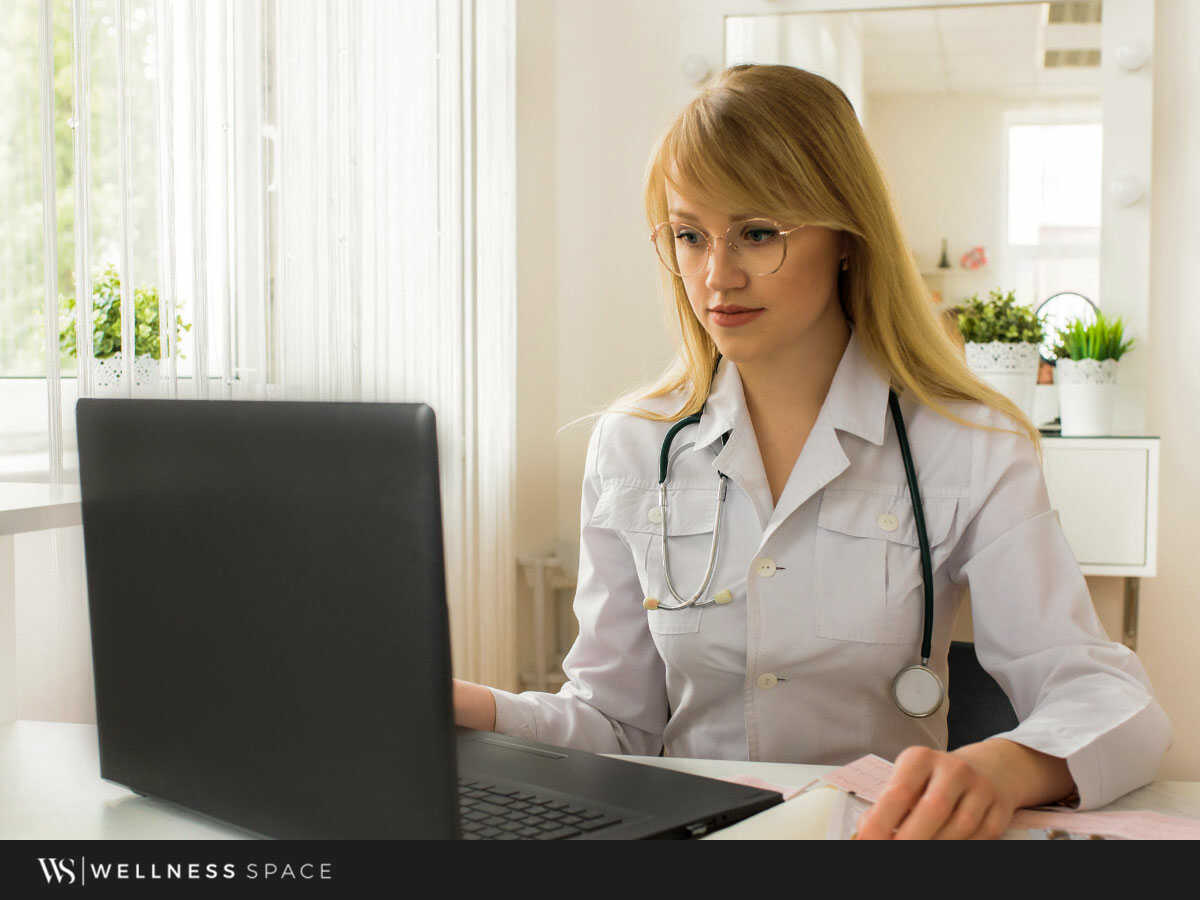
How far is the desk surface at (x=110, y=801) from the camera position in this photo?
0.82 meters

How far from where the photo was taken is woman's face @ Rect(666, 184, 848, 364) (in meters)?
1.27

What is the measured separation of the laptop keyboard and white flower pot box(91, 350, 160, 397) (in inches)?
39.7

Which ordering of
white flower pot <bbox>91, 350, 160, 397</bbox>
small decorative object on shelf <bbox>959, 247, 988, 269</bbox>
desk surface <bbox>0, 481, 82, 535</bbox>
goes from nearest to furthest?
1. desk surface <bbox>0, 481, 82, 535</bbox>
2. white flower pot <bbox>91, 350, 160, 397</bbox>
3. small decorative object on shelf <bbox>959, 247, 988, 269</bbox>

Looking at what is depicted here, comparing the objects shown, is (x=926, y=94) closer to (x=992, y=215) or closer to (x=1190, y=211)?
(x=992, y=215)

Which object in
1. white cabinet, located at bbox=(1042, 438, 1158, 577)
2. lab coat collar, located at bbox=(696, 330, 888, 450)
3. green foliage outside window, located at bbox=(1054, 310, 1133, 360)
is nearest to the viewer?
lab coat collar, located at bbox=(696, 330, 888, 450)

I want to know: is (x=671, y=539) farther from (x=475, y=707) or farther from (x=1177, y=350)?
(x=1177, y=350)

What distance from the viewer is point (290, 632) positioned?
66cm

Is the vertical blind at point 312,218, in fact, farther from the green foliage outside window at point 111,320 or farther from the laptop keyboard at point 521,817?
the laptop keyboard at point 521,817

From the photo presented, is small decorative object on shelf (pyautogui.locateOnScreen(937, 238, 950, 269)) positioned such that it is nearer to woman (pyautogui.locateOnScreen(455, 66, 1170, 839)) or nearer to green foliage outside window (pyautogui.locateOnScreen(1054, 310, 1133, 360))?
green foliage outside window (pyautogui.locateOnScreen(1054, 310, 1133, 360))

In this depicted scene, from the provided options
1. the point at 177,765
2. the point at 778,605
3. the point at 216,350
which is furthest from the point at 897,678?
the point at 216,350

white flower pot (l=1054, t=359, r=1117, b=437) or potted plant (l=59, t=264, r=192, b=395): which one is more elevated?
potted plant (l=59, t=264, r=192, b=395)

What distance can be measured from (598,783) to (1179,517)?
92.7 inches

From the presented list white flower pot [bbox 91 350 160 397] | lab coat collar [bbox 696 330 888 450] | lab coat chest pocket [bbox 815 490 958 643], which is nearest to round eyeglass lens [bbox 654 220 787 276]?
lab coat collar [bbox 696 330 888 450]

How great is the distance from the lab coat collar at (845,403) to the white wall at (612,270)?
1.59 m
